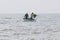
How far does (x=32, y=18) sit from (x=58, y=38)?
1574 cm

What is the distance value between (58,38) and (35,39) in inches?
84.5

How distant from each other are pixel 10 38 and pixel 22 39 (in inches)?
52.2

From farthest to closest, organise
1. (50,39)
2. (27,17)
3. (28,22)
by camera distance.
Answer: (28,22) < (27,17) < (50,39)

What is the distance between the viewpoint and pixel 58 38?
28.5m

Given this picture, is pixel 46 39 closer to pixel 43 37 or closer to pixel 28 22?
pixel 43 37

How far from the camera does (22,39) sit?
28000 millimetres

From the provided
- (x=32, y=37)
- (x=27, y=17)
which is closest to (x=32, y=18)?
(x=27, y=17)

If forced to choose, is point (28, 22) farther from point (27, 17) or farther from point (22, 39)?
point (22, 39)

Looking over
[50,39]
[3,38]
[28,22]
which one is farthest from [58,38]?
[28,22]

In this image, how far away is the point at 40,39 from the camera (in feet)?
92.6

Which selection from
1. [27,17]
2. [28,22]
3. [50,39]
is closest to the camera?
[50,39]

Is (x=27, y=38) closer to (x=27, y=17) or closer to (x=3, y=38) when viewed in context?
(x=3, y=38)

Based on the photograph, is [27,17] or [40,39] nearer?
[40,39]

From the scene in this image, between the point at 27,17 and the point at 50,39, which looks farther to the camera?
the point at 27,17
